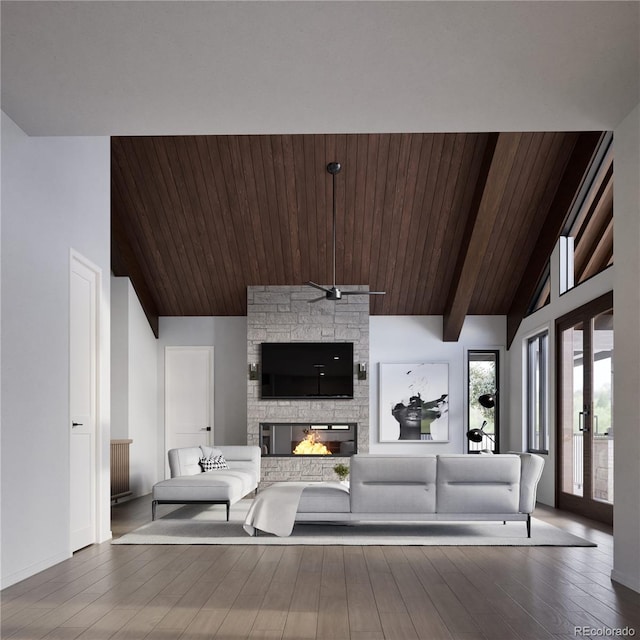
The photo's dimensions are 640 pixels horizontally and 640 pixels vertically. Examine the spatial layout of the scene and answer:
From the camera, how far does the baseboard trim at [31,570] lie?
449 cm

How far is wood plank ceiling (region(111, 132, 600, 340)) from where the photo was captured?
Result: 29.0 ft

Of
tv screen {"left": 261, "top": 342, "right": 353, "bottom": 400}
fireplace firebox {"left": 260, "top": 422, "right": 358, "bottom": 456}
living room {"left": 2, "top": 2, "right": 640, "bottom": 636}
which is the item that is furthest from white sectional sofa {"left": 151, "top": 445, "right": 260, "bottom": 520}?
tv screen {"left": 261, "top": 342, "right": 353, "bottom": 400}

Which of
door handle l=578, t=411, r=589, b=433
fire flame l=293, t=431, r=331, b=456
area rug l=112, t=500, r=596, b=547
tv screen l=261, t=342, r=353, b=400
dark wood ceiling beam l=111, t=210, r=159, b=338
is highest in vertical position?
dark wood ceiling beam l=111, t=210, r=159, b=338

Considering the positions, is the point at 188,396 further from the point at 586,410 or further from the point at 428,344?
the point at 586,410

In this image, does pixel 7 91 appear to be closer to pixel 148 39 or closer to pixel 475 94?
pixel 148 39

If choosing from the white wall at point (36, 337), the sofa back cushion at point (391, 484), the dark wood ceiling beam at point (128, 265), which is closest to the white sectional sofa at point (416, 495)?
the sofa back cushion at point (391, 484)

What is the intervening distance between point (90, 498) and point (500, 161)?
5.48 m

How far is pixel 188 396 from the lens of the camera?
37.9 ft

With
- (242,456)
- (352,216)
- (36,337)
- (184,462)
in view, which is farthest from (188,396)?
(36,337)

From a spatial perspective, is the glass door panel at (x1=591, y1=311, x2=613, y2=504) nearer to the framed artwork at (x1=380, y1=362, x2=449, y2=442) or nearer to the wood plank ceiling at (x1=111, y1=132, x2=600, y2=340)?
the wood plank ceiling at (x1=111, y1=132, x2=600, y2=340)

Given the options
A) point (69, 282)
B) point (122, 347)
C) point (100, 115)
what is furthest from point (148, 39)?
point (122, 347)

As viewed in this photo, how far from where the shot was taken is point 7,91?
171 inches

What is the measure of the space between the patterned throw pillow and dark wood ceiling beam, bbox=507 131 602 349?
481 centimetres

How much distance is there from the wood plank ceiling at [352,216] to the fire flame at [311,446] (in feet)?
6.85
